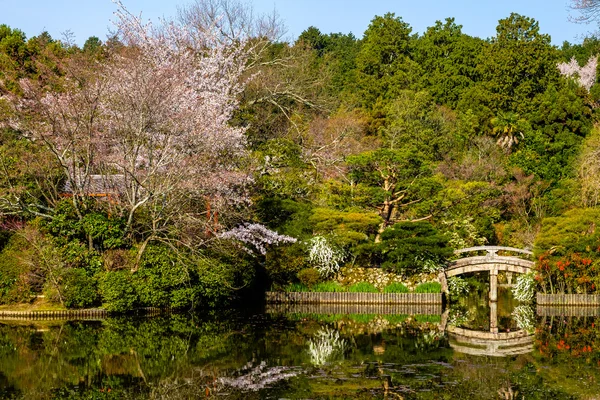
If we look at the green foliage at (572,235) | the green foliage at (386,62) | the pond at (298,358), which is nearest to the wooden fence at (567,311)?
the pond at (298,358)

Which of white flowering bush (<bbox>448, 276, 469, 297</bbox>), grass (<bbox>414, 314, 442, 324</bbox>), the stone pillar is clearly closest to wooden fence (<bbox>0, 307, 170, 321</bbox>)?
grass (<bbox>414, 314, 442, 324</bbox>)

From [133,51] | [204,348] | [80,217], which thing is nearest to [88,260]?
[80,217]

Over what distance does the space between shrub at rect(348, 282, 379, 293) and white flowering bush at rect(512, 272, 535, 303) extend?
5368 millimetres

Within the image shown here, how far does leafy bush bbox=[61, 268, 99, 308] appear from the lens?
2280 cm

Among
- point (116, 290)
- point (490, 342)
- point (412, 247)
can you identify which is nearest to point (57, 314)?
point (116, 290)

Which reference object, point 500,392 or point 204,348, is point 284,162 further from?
point 500,392

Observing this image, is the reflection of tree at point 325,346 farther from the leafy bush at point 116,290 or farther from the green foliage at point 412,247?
the green foliage at point 412,247

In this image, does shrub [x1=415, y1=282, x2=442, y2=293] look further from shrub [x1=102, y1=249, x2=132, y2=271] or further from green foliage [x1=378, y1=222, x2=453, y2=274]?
shrub [x1=102, y1=249, x2=132, y2=271]

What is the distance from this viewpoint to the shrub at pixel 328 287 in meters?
28.0

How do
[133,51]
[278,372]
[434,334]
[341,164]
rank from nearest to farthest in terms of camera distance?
[278,372]
[434,334]
[133,51]
[341,164]

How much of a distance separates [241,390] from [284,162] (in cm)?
1732

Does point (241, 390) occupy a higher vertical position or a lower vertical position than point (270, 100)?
lower

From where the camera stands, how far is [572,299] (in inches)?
1073

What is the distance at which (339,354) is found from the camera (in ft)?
57.9
